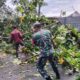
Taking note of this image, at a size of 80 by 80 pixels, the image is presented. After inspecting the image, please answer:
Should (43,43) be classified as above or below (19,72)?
above

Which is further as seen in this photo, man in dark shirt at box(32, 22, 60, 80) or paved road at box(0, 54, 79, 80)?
paved road at box(0, 54, 79, 80)

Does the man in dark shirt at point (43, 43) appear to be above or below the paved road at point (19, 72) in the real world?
above

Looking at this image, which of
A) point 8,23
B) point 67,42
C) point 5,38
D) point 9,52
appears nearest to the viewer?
point 67,42

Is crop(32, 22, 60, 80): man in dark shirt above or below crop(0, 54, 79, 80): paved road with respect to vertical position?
above

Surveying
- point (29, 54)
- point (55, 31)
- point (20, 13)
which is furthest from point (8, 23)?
point (29, 54)

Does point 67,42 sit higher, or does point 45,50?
point 45,50

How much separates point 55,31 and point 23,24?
4205mm

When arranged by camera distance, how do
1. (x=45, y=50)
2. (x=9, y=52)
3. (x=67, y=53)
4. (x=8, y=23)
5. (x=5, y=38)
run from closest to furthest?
(x=45, y=50) → (x=67, y=53) → (x=9, y=52) → (x=5, y=38) → (x=8, y=23)

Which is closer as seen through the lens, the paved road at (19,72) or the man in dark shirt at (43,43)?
the man in dark shirt at (43,43)

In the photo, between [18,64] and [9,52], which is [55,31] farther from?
[18,64]

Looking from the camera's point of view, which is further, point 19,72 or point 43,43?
point 19,72

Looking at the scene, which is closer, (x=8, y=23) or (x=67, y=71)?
(x=67, y=71)

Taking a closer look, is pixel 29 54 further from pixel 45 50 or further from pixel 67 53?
pixel 45 50

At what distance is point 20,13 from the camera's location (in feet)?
90.5
